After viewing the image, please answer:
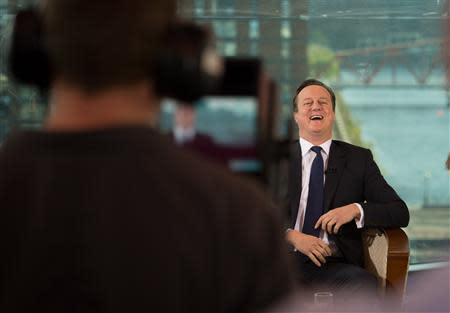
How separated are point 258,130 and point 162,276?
345mm

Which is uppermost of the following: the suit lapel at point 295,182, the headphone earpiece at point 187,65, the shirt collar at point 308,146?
the headphone earpiece at point 187,65

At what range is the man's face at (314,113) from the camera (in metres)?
4.30

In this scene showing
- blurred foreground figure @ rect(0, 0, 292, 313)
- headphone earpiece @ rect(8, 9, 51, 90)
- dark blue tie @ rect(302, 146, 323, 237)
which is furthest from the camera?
dark blue tie @ rect(302, 146, 323, 237)

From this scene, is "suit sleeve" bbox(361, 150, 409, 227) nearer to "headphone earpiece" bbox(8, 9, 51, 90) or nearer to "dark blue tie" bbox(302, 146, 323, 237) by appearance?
"dark blue tie" bbox(302, 146, 323, 237)

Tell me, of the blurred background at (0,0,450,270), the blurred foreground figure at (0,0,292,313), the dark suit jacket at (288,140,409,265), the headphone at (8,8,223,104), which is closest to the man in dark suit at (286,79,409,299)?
the dark suit jacket at (288,140,409,265)

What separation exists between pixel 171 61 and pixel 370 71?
4.67 meters

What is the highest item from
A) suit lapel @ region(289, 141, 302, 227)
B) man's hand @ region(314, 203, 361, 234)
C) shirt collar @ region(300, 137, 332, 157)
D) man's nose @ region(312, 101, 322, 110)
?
man's nose @ region(312, 101, 322, 110)

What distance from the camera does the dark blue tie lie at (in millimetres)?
4254

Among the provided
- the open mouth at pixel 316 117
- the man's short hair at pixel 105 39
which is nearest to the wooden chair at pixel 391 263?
the open mouth at pixel 316 117

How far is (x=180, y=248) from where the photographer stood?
1.09 m

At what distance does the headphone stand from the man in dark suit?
116 inches

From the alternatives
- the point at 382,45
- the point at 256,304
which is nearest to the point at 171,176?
the point at 256,304

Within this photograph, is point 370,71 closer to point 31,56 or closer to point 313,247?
point 313,247

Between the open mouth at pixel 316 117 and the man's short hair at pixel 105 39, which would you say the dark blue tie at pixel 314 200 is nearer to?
the open mouth at pixel 316 117
